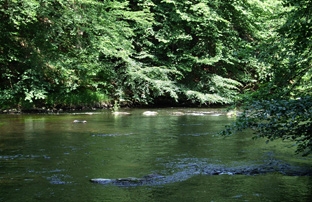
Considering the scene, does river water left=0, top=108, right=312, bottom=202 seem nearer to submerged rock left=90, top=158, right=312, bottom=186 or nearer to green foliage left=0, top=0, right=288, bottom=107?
submerged rock left=90, top=158, right=312, bottom=186

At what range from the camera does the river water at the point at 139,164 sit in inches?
219

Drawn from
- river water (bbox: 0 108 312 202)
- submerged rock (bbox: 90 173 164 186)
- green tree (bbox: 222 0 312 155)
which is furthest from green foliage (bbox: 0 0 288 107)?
green tree (bbox: 222 0 312 155)

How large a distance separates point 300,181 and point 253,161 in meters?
1.65

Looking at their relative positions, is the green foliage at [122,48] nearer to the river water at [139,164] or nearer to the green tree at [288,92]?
the river water at [139,164]

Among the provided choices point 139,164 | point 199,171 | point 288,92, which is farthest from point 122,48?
point 288,92

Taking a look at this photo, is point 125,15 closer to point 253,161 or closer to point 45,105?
point 45,105

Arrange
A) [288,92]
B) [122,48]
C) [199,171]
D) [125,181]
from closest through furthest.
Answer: [125,181], [288,92], [199,171], [122,48]

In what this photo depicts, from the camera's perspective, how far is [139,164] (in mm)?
7641

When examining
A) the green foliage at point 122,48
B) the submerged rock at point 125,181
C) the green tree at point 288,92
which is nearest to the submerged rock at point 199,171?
the submerged rock at point 125,181

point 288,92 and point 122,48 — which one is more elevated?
point 122,48

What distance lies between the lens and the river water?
5551 millimetres

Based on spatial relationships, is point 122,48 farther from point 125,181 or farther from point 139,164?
point 125,181

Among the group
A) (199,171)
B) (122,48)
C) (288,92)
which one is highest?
(122,48)

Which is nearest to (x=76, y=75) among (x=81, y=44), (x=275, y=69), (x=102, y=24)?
(x=81, y=44)
